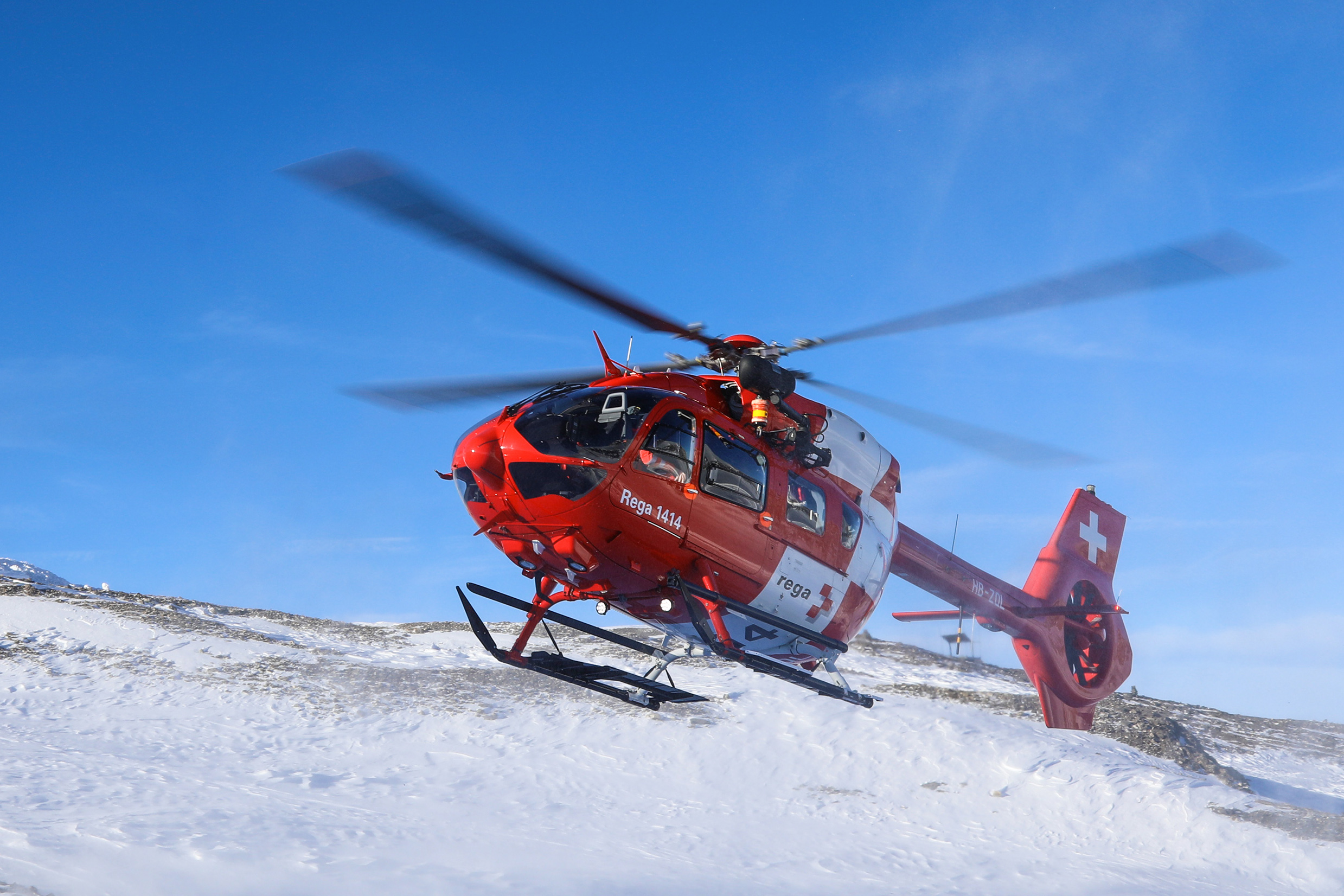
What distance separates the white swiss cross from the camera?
19.4 meters

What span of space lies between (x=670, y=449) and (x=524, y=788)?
10952 millimetres

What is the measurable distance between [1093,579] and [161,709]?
20.3 meters

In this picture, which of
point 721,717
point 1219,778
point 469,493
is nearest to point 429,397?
point 469,493

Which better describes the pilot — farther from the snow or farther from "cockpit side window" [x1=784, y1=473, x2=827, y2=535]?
the snow

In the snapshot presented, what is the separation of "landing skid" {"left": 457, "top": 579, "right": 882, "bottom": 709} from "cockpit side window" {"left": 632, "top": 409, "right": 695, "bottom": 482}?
1326mm

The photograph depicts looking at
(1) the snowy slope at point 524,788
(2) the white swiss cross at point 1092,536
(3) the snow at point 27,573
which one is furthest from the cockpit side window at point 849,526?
(3) the snow at point 27,573

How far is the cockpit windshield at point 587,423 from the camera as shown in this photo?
10688mm

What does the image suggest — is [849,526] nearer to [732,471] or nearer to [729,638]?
[732,471]

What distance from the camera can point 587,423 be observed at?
10781mm

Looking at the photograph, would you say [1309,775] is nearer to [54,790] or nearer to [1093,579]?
[1093,579]

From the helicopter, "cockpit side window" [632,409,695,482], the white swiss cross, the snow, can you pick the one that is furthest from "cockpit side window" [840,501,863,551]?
the snow

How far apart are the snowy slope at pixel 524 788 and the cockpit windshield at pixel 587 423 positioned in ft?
24.9

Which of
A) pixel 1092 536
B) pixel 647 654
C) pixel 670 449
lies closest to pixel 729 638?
pixel 647 654

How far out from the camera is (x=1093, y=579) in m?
19.2
